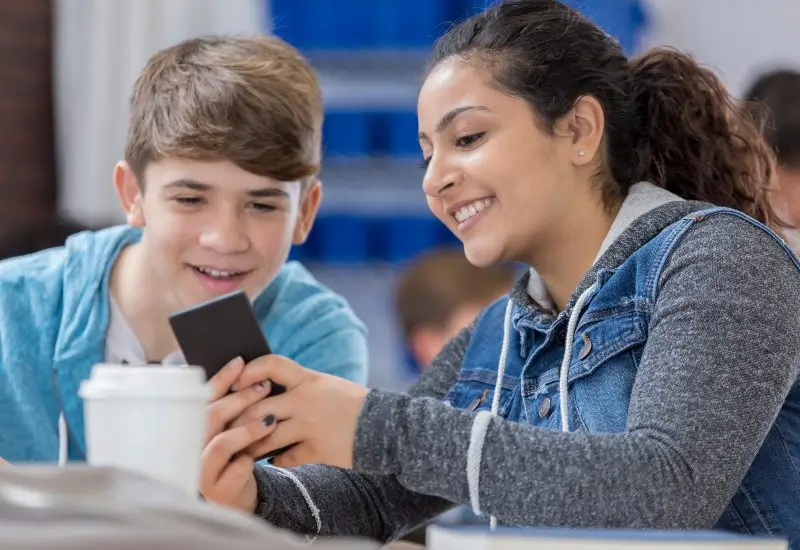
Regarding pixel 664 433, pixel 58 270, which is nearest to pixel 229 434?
pixel 664 433

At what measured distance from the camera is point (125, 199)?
192 centimetres

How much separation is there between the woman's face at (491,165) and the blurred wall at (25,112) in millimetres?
2537

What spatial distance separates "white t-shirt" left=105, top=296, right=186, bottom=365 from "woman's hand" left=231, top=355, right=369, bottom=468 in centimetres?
78

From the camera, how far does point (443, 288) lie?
3.11 m

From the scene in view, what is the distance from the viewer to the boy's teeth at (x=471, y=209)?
147cm

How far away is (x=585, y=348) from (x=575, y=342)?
0.02 m

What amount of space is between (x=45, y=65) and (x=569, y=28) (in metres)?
2.71

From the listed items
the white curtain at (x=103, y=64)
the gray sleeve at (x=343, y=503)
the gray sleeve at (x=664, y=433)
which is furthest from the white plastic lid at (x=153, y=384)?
the white curtain at (x=103, y=64)

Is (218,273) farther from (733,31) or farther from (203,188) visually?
(733,31)

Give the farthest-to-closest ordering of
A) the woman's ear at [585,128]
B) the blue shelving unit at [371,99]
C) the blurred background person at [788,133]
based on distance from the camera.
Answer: the blue shelving unit at [371,99] → the blurred background person at [788,133] → the woman's ear at [585,128]

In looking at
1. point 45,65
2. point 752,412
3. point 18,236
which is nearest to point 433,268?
point 18,236

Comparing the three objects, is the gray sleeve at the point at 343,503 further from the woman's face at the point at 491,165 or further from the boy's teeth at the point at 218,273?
the boy's teeth at the point at 218,273

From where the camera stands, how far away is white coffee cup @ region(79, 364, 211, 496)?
0.82 meters

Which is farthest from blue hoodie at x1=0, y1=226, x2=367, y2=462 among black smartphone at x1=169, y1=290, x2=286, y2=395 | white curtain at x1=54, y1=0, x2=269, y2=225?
white curtain at x1=54, y1=0, x2=269, y2=225
